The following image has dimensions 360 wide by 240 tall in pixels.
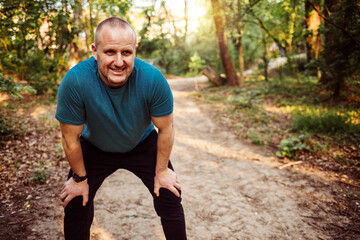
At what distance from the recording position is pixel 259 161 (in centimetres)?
468

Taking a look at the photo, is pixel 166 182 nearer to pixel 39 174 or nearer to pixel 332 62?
pixel 39 174

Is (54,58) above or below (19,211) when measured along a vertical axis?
above

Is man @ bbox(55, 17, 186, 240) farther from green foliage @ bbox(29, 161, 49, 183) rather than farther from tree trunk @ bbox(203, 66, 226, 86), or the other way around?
tree trunk @ bbox(203, 66, 226, 86)

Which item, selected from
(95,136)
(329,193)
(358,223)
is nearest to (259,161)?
(329,193)

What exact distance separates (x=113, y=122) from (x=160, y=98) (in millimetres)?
423

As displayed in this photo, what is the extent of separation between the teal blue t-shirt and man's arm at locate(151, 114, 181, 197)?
78 millimetres

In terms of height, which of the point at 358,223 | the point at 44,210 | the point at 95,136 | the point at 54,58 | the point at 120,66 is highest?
the point at 54,58

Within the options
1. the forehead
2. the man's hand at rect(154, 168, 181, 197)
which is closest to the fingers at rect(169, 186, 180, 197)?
the man's hand at rect(154, 168, 181, 197)

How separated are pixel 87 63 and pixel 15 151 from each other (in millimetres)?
3613

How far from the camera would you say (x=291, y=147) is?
4.86 m

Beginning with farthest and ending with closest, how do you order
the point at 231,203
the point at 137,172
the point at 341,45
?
the point at 341,45
the point at 231,203
the point at 137,172

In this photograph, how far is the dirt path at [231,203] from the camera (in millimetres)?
2754

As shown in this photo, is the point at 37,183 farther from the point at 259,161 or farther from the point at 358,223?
the point at 358,223

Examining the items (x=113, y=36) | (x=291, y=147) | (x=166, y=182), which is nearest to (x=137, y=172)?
(x=166, y=182)
